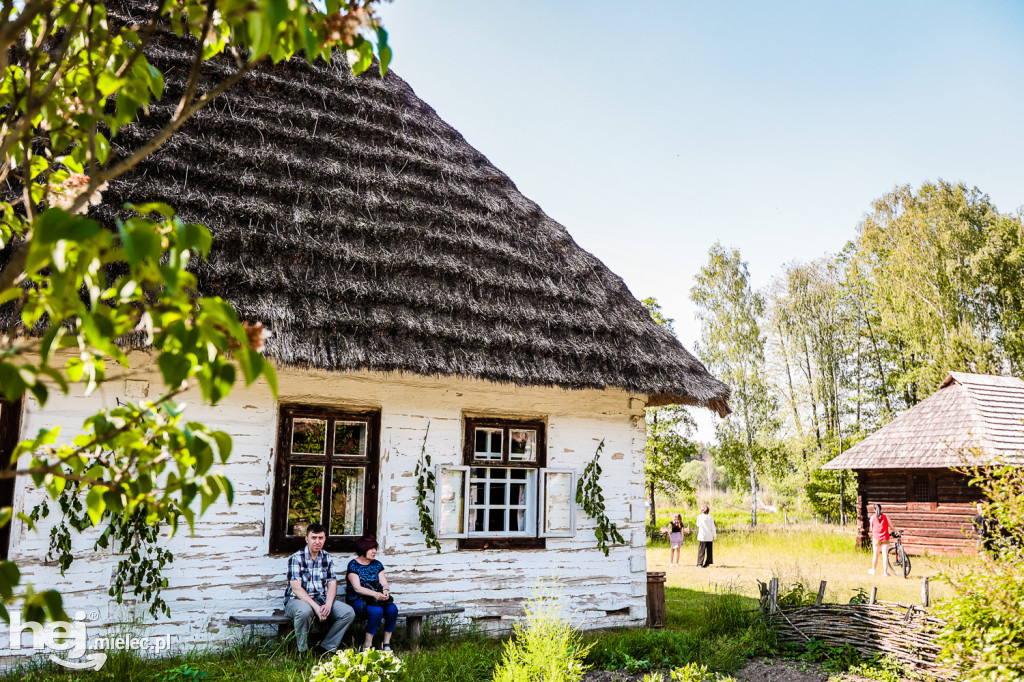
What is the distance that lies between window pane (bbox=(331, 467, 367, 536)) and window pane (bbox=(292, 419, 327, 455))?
27 centimetres

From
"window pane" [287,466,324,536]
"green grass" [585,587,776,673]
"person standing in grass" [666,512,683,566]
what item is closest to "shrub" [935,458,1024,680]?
"green grass" [585,587,776,673]

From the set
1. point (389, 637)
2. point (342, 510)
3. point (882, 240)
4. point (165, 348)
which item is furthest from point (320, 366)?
point (882, 240)

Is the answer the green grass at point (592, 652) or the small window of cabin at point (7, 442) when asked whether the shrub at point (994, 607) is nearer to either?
the green grass at point (592, 652)

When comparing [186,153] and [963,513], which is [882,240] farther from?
[186,153]

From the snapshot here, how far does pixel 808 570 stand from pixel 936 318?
1414 cm

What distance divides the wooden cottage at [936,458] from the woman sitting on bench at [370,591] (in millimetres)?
13574

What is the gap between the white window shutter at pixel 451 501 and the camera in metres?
7.05

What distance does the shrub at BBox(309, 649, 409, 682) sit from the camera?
421 cm

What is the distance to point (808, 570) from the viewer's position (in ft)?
47.2

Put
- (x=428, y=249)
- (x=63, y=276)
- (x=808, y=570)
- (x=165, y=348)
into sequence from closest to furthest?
(x=63, y=276) < (x=165, y=348) < (x=428, y=249) < (x=808, y=570)

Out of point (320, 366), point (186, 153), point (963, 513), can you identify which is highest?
point (186, 153)

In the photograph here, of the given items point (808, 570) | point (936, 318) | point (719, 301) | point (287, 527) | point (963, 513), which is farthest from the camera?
point (719, 301)

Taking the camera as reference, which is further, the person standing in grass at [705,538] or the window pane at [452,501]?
the person standing in grass at [705,538]

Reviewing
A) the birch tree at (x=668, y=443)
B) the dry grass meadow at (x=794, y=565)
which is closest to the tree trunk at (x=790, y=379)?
the dry grass meadow at (x=794, y=565)
